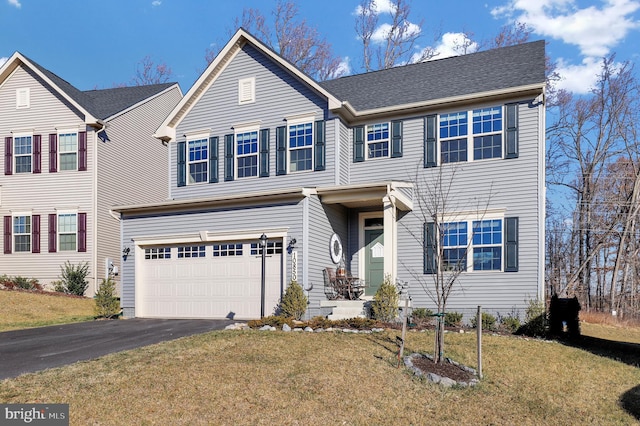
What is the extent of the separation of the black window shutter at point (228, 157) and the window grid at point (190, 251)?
2427 millimetres

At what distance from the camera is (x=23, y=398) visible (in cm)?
651

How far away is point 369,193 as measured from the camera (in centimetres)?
1444

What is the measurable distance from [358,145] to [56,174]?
39.5 feet

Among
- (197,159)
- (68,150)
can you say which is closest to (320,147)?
(197,159)

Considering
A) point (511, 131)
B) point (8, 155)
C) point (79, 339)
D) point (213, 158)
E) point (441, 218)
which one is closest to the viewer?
point (79, 339)

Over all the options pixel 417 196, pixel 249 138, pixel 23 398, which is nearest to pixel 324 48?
pixel 249 138

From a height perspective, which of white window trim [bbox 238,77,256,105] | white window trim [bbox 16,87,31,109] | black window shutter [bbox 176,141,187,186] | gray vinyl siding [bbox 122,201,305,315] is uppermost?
white window trim [bbox 16,87,31,109]

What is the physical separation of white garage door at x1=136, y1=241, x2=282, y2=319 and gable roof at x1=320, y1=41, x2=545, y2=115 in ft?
Result: 17.1

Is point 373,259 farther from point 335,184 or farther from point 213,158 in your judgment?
point 213,158

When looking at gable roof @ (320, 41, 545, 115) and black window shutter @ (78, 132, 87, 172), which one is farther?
black window shutter @ (78, 132, 87, 172)

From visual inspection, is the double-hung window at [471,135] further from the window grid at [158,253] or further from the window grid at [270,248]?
the window grid at [158,253]

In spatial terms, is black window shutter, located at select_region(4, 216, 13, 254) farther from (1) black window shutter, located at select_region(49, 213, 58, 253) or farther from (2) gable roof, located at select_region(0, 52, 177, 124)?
(2) gable roof, located at select_region(0, 52, 177, 124)

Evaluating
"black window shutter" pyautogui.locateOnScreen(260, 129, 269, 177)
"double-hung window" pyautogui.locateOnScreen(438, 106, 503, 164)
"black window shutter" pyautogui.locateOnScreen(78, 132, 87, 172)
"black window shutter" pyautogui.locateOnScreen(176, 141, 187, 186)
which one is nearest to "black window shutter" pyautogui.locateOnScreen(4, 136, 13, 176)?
"black window shutter" pyautogui.locateOnScreen(78, 132, 87, 172)

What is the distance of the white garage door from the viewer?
14789 mm
